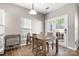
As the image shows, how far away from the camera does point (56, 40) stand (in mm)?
1791

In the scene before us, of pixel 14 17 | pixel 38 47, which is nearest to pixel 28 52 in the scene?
pixel 38 47

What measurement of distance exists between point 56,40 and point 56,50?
0.19 metres

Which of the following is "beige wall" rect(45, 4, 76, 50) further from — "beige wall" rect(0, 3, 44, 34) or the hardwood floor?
"beige wall" rect(0, 3, 44, 34)

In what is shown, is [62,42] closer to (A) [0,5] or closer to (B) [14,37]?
(B) [14,37]

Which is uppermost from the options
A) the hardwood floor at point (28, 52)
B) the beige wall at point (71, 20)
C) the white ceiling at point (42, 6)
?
the white ceiling at point (42, 6)

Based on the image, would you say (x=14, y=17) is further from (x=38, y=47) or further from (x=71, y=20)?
(x=71, y=20)

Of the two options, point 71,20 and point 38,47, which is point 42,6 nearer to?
point 71,20

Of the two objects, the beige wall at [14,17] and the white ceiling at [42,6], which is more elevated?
the white ceiling at [42,6]

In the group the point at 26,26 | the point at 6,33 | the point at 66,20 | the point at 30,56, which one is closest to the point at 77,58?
the point at 66,20

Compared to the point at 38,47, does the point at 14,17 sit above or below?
above

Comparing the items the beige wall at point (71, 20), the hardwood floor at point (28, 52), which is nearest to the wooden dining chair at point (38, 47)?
the hardwood floor at point (28, 52)

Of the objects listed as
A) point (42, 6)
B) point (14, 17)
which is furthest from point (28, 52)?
point (42, 6)

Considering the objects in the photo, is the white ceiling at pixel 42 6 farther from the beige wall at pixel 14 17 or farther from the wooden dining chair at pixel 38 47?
the wooden dining chair at pixel 38 47

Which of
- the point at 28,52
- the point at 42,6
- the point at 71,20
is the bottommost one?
the point at 28,52
